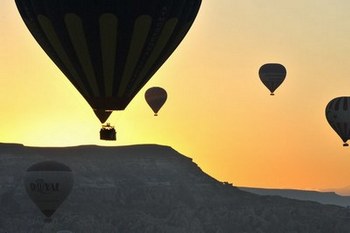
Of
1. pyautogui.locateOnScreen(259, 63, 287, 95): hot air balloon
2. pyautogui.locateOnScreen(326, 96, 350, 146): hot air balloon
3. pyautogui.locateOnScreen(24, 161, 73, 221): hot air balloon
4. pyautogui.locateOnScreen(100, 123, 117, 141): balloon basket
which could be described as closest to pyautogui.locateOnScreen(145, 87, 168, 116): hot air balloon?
pyautogui.locateOnScreen(259, 63, 287, 95): hot air balloon

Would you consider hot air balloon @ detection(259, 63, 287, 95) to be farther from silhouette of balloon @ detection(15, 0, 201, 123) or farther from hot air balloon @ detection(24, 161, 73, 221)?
silhouette of balloon @ detection(15, 0, 201, 123)

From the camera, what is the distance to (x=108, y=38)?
6606 cm

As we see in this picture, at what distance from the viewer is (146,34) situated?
218 feet

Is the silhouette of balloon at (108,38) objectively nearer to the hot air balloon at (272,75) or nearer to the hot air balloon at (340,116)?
the hot air balloon at (272,75)

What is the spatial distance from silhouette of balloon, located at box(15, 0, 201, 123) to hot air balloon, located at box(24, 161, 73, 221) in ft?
128

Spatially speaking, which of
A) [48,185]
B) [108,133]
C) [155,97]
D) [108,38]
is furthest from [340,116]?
[108,38]

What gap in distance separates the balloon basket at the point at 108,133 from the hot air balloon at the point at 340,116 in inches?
1509

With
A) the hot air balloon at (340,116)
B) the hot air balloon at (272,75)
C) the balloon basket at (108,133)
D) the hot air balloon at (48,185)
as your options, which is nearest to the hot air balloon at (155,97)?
the hot air balloon at (272,75)

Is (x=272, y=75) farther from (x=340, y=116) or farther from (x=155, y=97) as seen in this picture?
(x=155, y=97)

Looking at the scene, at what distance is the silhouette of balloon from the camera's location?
6544cm

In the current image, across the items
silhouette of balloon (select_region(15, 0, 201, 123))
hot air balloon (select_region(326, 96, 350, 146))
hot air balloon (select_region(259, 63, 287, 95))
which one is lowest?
silhouette of balloon (select_region(15, 0, 201, 123))

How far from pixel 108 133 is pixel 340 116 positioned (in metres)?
44.5

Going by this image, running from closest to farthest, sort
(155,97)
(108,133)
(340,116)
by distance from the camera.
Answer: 1. (108,133)
2. (340,116)
3. (155,97)

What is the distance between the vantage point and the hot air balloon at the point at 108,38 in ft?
215
